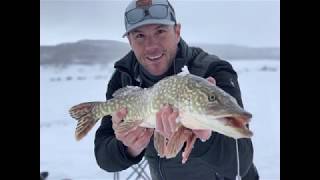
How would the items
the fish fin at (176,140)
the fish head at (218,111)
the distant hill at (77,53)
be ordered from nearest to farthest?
the fish head at (218,111) → the fish fin at (176,140) → the distant hill at (77,53)

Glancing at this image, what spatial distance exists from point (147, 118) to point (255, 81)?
367cm

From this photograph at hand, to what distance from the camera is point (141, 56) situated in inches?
72.4

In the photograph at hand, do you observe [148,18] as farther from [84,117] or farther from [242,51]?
[242,51]

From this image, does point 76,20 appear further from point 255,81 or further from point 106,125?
point 106,125

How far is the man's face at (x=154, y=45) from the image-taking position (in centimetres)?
182

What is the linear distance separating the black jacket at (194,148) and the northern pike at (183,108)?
0.66 feet

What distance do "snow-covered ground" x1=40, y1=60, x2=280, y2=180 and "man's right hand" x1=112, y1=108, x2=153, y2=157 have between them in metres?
1.66

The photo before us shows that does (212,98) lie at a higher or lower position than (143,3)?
lower

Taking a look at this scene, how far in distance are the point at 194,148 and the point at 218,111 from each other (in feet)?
1.36

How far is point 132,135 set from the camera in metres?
1.64

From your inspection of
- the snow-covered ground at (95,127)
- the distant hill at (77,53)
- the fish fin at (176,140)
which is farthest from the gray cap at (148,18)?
the distant hill at (77,53)

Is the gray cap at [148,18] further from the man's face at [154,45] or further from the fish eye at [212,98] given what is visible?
the fish eye at [212,98]

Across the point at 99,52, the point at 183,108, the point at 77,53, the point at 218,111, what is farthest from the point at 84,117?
the point at 77,53

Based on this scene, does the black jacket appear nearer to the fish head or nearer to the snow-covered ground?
the fish head
